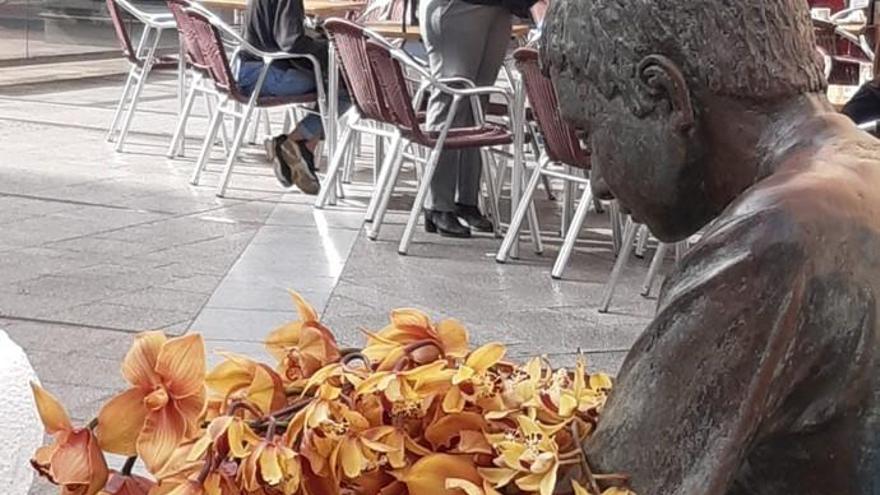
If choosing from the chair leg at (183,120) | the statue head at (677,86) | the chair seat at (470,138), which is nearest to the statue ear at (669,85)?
the statue head at (677,86)

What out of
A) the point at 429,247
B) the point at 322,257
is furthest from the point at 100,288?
the point at 429,247

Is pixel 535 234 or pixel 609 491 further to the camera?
pixel 535 234

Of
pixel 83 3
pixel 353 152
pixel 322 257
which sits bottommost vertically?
pixel 83 3

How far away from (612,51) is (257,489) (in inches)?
19.5

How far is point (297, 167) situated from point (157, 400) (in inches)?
322

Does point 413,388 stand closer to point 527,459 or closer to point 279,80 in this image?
point 527,459

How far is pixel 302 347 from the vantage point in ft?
4.92

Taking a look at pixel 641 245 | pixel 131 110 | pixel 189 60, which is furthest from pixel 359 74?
pixel 131 110

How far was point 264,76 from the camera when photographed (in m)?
9.37

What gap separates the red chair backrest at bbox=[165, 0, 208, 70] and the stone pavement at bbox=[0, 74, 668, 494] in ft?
2.56

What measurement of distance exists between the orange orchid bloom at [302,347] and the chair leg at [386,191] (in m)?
6.30

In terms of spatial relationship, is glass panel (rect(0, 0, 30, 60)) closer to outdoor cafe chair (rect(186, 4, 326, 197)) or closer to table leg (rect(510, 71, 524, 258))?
outdoor cafe chair (rect(186, 4, 326, 197))

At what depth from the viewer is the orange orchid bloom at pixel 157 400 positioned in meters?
1.38

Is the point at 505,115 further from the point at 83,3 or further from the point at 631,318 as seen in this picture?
the point at 83,3
